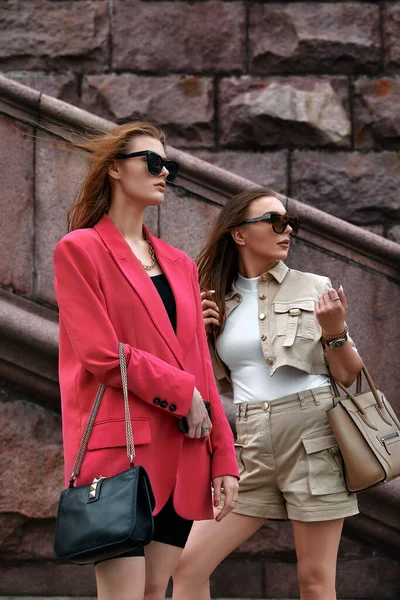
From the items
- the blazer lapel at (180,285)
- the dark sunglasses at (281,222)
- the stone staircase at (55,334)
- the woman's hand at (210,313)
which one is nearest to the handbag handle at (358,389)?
the woman's hand at (210,313)

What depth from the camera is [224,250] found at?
13.3 ft

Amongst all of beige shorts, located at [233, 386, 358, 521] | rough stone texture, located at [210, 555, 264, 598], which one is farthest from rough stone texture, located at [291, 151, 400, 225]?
beige shorts, located at [233, 386, 358, 521]

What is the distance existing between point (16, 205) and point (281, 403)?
195 cm

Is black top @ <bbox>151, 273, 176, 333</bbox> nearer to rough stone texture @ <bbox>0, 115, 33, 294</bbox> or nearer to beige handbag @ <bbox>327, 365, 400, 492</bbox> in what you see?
beige handbag @ <bbox>327, 365, 400, 492</bbox>

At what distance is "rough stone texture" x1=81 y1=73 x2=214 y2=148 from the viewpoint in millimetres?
6988

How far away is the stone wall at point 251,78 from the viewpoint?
700 cm

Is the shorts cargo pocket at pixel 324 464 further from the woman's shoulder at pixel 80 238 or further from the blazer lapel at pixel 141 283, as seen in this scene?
the woman's shoulder at pixel 80 238

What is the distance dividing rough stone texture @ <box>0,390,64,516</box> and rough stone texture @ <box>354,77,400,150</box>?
11.2 ft

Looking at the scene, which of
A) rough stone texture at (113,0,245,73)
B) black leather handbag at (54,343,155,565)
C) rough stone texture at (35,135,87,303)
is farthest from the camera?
rough stone texture at (113,0,245,73)

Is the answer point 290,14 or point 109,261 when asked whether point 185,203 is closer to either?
point 109,261

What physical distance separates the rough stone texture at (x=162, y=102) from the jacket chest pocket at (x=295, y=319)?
3.43 m

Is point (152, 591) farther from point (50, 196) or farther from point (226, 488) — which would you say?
point (50, 196)

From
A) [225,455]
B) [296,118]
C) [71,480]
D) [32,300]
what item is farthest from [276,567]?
[296,118]

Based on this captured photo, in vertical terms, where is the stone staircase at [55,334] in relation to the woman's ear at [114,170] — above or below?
below
